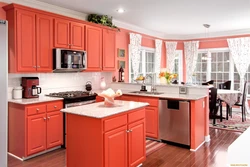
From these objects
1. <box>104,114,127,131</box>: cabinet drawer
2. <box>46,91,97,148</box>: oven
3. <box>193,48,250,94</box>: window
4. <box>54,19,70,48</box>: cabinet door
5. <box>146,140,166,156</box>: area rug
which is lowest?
<box>146,140,166,156</box>: area rug

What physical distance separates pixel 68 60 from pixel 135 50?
2605 millimetres

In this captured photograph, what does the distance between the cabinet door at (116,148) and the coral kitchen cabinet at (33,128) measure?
1.59m

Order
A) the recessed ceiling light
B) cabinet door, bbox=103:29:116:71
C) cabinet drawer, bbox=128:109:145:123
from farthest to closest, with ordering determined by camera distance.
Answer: cabinet door, bbox=103:29:116:71 → the recessed ceiling light → cabinet drawer, bbox=128:109:145:123

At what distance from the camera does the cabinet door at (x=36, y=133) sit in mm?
3492

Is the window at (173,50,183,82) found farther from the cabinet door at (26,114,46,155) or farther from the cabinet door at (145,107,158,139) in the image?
the cabinet door at (26,114,46,155)

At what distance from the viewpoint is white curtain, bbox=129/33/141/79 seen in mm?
6348

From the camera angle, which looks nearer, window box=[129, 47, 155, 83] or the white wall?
the white wall

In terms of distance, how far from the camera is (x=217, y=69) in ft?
25.0

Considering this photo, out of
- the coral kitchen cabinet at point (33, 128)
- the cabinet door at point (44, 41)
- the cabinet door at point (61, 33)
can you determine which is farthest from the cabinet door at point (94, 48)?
the coral kitchen cabinet at point (33, 128)

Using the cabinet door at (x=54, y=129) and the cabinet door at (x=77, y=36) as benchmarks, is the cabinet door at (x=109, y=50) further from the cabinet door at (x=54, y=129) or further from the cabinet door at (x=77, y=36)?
the cabinet door at (x=54, y=129)

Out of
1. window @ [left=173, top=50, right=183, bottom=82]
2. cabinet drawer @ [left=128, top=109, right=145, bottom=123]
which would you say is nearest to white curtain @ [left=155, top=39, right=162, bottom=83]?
window @ [left=173, top=50, right=183, bottom=82]

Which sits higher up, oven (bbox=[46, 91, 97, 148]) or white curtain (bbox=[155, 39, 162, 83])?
white curtain (bbox=[155, 39, 162, 83])

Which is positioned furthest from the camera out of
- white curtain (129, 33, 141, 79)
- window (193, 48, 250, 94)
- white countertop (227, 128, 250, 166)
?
window (193, 48, 250, 94)

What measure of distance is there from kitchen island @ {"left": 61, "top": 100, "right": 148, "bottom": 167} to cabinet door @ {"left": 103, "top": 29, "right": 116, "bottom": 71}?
2.46 m
